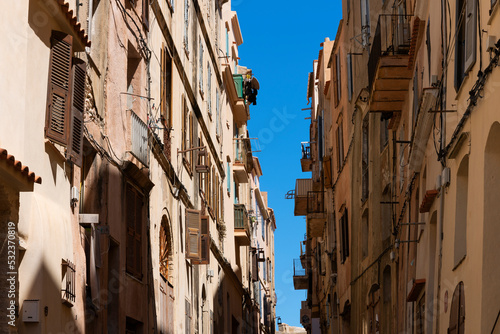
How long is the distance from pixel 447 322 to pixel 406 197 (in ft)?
18.2

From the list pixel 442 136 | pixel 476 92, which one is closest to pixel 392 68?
pixel 442 136

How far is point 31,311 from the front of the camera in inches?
459

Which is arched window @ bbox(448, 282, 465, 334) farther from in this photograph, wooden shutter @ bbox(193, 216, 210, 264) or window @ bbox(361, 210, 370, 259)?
wooden shutter @ bbox(193, 216, 210, 264)

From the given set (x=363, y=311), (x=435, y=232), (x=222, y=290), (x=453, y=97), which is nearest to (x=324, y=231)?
(x=222, y=290)

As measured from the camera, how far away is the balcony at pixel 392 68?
722 inches

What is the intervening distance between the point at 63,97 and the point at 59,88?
0.14 m

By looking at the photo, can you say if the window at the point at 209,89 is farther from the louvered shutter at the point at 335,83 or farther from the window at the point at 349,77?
the window at the point at 349,77

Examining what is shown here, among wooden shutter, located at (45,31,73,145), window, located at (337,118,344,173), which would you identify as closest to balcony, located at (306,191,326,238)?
window, located at (337,118,344,173)

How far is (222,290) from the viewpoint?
3297 cm

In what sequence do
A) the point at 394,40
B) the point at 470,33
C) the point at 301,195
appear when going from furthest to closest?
the point at 301,195 < the point at 394,40 < the point at 470,33

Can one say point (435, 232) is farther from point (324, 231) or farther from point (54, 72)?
point (324, 231)

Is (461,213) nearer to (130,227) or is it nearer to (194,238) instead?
(130,227)

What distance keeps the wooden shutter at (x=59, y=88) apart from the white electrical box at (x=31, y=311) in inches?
87.2

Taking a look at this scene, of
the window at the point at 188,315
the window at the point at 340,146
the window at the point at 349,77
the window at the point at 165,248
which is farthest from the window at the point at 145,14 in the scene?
the window at the point at 340,146
